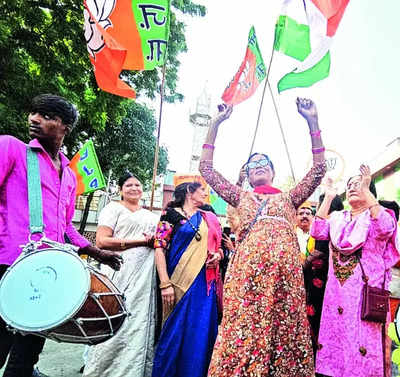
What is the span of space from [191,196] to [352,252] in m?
1.39

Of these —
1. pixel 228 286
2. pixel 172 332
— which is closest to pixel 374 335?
pixel 228 286

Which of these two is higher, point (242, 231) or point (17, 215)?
point (242, 231)

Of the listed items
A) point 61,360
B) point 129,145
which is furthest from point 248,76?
point 129,145

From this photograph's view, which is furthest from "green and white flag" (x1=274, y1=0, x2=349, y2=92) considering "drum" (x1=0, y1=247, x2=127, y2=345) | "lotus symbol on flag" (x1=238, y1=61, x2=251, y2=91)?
"drum" (x1=0, y1=247, x2=127, y2=345)

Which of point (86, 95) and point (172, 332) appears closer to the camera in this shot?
point (172, 332)

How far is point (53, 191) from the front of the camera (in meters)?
1.85

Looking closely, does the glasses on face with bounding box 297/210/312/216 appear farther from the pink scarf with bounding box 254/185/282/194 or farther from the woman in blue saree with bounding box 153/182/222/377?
the pink scarf with bounding box 254/185/282/194

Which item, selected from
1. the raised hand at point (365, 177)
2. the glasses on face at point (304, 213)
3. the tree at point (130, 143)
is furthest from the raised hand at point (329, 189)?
the tree at point (130, 143)

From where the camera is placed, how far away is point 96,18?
3.78m

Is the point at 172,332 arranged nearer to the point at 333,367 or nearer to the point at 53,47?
the point at 333,367

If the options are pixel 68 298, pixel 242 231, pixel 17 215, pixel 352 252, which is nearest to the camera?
pixel 68 298

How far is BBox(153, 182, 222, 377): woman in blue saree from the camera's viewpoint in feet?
8.21

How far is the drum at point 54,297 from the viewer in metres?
1.42

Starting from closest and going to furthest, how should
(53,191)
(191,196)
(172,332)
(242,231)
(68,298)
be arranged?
(68,298)
(53,191)
(242,231)
(172,332)
(191,196)
